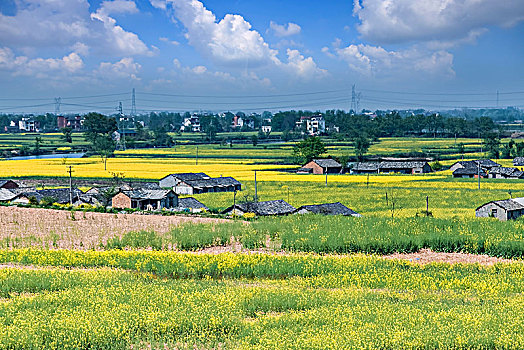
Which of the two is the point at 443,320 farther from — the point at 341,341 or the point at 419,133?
the point at 419,133

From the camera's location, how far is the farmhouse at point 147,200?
45.2m

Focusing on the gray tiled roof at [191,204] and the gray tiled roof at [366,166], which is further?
the gray tiled roof at [366,166]

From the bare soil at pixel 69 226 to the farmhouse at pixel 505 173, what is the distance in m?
39.5

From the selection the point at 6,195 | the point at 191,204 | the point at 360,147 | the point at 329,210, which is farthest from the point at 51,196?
the point at 360,147

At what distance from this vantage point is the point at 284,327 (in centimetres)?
1570

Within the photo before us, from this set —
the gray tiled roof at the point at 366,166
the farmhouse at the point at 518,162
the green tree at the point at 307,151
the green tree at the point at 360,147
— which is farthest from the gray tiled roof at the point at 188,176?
the farmhouse at the point at 518,162

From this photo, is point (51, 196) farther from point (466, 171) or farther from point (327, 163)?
point (466, 171)

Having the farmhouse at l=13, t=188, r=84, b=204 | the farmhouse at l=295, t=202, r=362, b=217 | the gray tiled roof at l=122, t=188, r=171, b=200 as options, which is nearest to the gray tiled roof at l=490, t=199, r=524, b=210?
the farmhouse at l=295, t=202, r=362, b=217

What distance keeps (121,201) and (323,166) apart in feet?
112

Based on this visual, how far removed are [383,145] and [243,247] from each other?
90.5 metres

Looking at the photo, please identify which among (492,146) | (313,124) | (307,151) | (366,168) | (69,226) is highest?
(313,124)

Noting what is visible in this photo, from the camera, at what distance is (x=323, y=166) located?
75.2 meters

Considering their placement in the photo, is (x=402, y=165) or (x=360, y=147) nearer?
(x=402, y=165)

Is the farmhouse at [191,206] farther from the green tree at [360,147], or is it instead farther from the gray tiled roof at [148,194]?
the green tree at [360,147]
